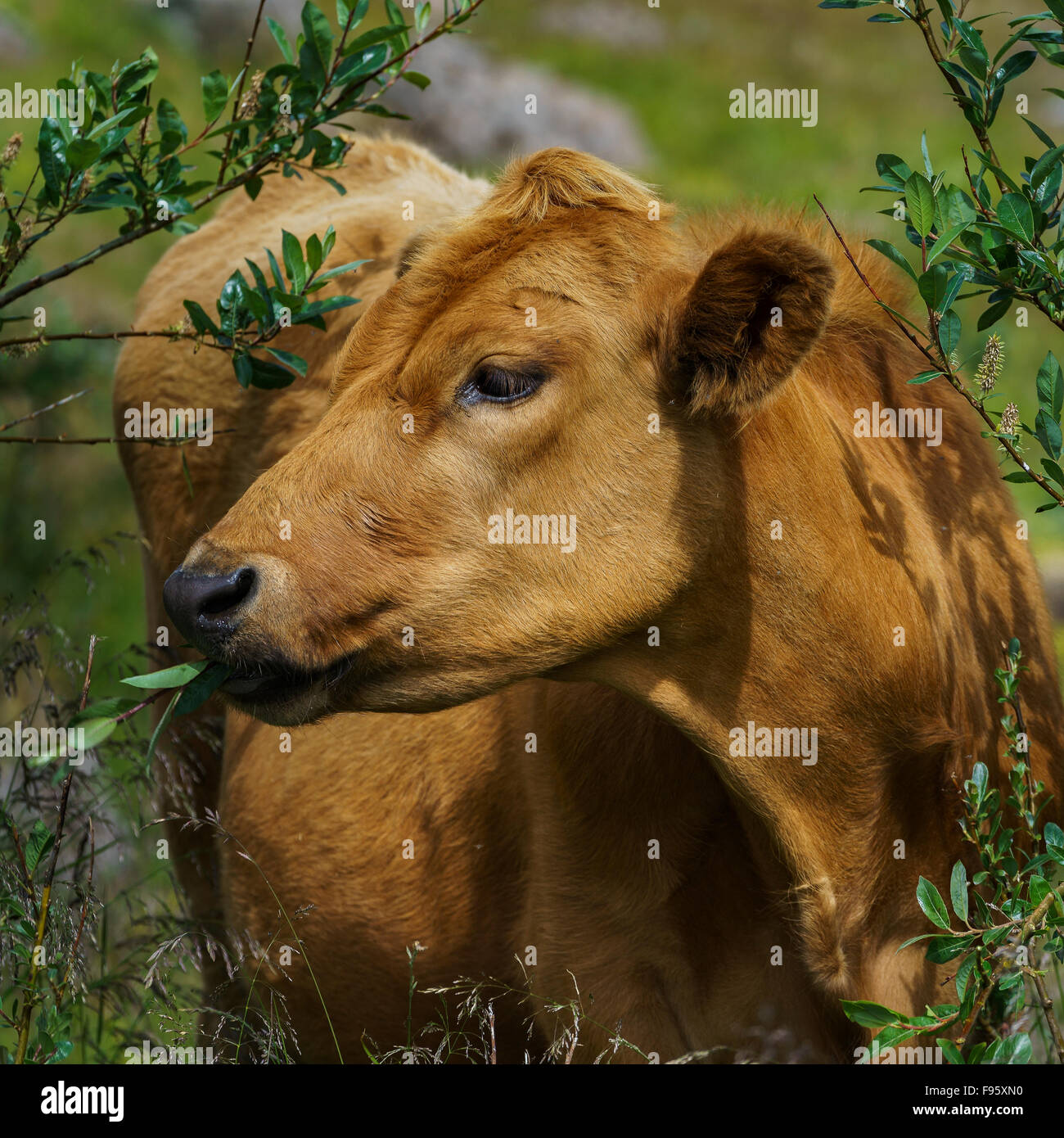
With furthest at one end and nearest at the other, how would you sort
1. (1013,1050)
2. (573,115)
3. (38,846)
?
(573,115), (38,846), (1013,1050)

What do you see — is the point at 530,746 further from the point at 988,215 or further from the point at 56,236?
the point at 56,236

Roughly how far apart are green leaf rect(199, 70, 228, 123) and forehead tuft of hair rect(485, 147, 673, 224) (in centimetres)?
85

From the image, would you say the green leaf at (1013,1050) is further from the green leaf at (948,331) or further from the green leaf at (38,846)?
the green leaf at (38,846)

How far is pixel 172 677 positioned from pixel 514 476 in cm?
94

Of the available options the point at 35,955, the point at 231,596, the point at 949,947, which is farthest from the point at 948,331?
the point at 35,955

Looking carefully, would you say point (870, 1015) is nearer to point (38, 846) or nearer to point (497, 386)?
point (497, 386)

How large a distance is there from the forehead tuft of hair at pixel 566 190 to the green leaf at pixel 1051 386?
107 cm

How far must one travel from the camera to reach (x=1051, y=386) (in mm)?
3418

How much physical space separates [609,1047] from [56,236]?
11.2 m

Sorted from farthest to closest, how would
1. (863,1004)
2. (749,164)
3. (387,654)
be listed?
(749,164) < (387,654) < (863,1004)

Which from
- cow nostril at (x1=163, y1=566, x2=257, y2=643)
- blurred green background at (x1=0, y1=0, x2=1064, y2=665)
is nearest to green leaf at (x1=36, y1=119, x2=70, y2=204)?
cow nostril at (x1=163, y1=566, x2=257, y2=643)

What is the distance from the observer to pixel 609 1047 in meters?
3.63

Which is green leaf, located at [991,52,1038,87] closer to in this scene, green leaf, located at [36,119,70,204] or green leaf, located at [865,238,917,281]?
green leaf, located at [865,238,917,281]
